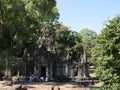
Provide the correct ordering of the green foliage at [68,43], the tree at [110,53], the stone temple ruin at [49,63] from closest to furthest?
the tree at [110,53] < the stone temple ruin at [49,63] < the green foliage at [68,43]

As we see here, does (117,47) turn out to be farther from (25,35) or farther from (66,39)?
(66,39)

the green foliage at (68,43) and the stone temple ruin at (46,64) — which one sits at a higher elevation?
the green foliage at (68,43)

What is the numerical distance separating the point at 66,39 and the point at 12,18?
27.3 meters

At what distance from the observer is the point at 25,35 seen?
44688 mm

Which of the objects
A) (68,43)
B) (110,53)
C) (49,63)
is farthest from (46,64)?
(110,53)

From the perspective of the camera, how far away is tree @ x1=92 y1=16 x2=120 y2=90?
979 inches

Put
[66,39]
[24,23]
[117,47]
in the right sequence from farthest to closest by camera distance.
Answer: [66,39] < [24,23] < [117,47]

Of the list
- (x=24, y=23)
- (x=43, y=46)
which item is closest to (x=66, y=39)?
(x=43, y=46)

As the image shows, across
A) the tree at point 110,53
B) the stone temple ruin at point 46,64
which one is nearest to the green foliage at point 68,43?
the stone temple ruin at point 46,64

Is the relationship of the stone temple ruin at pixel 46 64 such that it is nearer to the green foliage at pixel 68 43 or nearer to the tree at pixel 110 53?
the green foliage at pixel 68 43

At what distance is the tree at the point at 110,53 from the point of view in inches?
979

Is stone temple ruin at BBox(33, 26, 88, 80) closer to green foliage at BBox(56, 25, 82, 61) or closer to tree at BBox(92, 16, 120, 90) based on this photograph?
green foliage at BBox(56, 25, 82, 61)

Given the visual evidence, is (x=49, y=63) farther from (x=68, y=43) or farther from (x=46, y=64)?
(x=68, y=43)

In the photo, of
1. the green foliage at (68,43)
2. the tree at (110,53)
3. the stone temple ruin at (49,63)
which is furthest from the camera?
the green foliage at (68,43)
